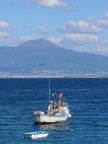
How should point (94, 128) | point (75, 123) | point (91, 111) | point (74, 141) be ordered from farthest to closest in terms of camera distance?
point (91, 111) < point (75, 123) < point (94, 128) < point (74, 141)

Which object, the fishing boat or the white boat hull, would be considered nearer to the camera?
the white boat hull

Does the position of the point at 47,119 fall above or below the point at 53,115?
below

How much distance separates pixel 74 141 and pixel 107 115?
1560 inches

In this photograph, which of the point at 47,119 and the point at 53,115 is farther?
the point at 53,115

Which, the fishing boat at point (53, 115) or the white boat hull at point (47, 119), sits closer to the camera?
the white boat hull at point (47, 119)

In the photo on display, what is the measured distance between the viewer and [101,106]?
6048 inches

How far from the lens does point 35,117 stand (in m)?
110

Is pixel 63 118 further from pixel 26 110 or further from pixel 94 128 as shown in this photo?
pixel 26 110

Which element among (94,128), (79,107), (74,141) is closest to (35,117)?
(94,128)

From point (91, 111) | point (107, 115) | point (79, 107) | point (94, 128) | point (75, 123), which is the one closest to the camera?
point (94, 128)

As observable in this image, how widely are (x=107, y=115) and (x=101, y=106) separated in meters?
26.6

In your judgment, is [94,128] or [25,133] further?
[94,128]

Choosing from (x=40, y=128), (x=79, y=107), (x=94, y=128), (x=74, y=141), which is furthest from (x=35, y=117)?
(x=79, y=107)

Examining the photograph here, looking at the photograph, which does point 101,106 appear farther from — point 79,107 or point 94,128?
point 94,128
